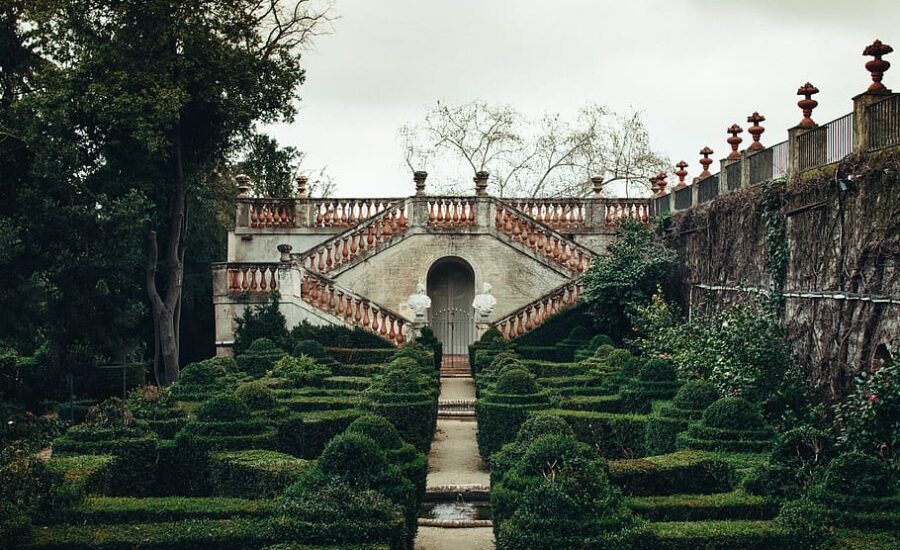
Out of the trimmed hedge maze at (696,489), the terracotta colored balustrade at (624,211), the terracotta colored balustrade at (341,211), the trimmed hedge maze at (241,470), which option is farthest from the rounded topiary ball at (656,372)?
the terracotta colored balustrade at (341,211)

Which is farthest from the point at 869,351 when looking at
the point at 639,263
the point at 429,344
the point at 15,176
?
the point at 15,176

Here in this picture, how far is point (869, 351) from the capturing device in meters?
14.8

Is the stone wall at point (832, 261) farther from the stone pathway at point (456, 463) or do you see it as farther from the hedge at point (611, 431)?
the stone pathway at point (456, 463)

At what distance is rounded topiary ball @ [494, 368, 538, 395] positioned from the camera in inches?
705

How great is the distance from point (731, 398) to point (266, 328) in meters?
17.8

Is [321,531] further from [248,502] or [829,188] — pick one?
[829,188]

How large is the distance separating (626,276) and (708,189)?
3.67 metres

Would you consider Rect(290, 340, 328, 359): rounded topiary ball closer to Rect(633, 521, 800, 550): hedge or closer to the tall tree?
the tall tree

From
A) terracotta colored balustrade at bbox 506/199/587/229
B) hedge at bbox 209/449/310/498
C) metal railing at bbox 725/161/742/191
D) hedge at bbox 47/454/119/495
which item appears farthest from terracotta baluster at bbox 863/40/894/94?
terracotta colored balustrade at bbox 506/199/587/229

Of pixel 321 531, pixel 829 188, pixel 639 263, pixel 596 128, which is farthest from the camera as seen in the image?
pixel 596 128

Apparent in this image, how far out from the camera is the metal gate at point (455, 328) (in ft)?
112

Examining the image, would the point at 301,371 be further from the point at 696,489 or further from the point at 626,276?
the point at 696,489

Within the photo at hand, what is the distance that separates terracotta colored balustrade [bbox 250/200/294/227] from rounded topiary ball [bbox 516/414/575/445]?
881 inches

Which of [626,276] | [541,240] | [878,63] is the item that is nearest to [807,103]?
[878,63]
